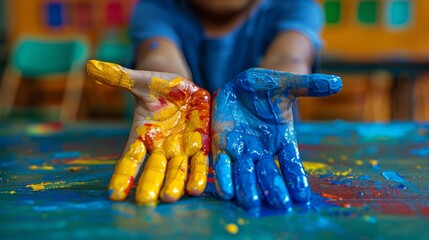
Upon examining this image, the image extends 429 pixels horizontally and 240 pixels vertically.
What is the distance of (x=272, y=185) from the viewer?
1.92ft

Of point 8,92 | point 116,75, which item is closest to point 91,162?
point 116,75

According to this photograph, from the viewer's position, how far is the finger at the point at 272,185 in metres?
0.57

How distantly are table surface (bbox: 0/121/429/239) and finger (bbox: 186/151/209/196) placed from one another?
0.04 feet

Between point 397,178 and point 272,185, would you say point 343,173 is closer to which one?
point 397,178

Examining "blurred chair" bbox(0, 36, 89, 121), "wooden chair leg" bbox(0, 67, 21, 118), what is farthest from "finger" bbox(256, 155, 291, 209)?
"wooden chair leg" bbox(0, 67, 21, 118)

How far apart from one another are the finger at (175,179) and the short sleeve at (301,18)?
785 mm

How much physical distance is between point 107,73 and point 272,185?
0.90 feet

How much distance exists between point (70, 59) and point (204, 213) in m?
2.53

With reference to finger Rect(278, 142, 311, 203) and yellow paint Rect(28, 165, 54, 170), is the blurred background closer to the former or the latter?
yellow paint Rect(28, 165, 54, 170)

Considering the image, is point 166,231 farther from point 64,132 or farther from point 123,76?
point 64,132

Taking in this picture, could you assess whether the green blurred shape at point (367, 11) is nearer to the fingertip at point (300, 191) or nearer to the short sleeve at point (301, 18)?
the short sleeve at point (301, 18)

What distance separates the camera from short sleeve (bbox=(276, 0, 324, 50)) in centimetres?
134

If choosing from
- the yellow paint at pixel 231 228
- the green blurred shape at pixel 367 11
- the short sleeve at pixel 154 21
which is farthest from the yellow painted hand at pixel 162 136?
the green blurred shape at pixel 367 11

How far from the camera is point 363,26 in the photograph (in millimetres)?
4285
